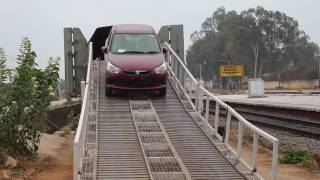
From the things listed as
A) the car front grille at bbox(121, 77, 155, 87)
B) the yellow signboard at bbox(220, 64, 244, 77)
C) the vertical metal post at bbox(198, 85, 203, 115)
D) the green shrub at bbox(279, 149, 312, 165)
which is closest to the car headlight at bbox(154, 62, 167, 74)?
the car front grille at bbox(121, 77, 155, 87)

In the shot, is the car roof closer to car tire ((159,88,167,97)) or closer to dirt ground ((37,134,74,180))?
car tire ((159,88,167,97))

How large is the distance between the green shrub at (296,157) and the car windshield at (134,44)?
448cm

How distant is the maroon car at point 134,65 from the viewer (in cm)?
1502

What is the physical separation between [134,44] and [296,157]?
5.34 metres

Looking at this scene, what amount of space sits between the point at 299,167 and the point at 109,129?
186 inches

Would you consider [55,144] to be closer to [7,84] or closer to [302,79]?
[7,84]

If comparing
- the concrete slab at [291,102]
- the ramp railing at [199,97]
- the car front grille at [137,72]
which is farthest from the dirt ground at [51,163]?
the concrete slab at [291,102]

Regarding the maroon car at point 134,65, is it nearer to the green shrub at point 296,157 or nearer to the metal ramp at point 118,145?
the metal ramp at point 118,145

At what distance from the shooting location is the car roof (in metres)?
16.7

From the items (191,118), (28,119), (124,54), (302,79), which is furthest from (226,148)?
(302,79)

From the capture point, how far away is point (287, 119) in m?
20.1

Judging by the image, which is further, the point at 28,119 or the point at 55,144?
the point at 55,144

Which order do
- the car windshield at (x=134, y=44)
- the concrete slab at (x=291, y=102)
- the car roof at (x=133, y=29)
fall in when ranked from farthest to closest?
the concrete slab at (x=291, y=102), the car roof at (x=133, y=29), the car windshield at (x=134, y=44)

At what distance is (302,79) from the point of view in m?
88.5
